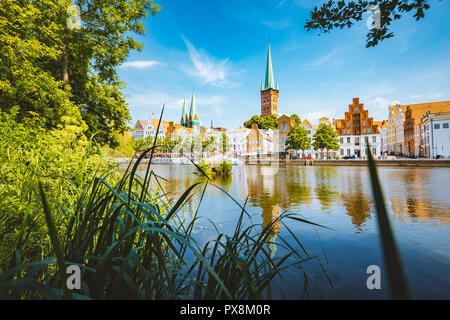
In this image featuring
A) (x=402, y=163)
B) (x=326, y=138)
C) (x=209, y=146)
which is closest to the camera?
(x=402, y=163)

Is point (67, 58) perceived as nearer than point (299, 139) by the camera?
Yes

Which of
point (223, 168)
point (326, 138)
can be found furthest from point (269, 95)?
point (223, 168)

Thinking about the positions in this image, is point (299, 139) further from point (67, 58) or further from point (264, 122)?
point (67, 58)

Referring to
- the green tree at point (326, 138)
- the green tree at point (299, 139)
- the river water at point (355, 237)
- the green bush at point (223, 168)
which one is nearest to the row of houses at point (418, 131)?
the green tree at point (326, 138)

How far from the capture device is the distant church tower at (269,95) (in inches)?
4134

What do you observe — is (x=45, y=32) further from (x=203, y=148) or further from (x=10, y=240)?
(x=203, y=148)

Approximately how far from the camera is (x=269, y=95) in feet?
345

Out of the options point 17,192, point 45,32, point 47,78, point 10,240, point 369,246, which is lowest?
point 369,246

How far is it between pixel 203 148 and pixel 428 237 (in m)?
64.3

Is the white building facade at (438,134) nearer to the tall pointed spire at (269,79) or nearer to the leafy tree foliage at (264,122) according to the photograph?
the leafy tree foliage at (264,122)

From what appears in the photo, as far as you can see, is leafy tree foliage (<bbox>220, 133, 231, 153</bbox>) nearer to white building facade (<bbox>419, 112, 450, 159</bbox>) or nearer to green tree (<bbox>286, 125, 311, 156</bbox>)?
green tree (<bbox>286, 125, 311, 156</bbox>)

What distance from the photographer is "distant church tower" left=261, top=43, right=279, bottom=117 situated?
105m
